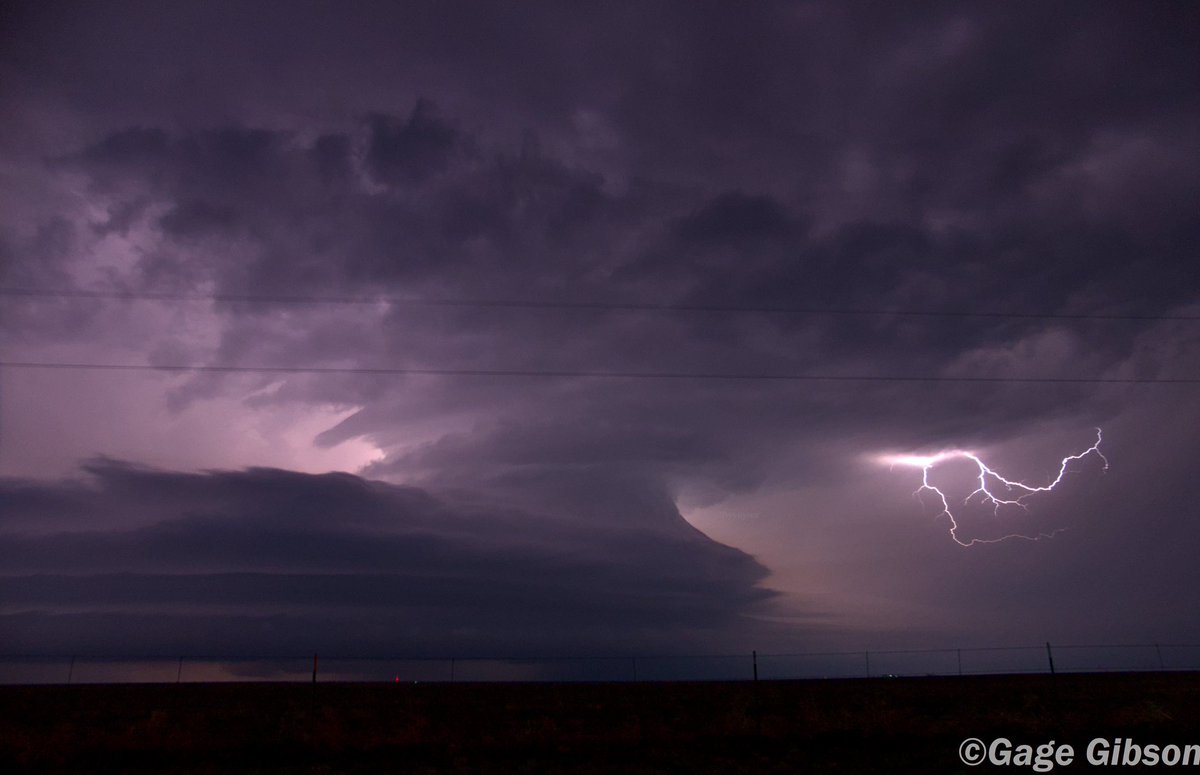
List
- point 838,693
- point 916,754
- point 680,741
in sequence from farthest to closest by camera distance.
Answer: point 838,693 → point 680,741 → point 916,754

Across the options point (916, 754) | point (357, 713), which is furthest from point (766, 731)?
point (357, 713)

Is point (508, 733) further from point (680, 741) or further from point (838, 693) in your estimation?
point (838, 693)

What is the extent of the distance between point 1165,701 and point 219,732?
1518 inches

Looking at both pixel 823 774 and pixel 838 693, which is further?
pixel 838 693

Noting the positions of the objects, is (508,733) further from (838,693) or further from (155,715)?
(838,693)

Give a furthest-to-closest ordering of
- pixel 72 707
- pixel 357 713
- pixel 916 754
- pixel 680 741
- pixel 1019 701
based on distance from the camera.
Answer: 1. pixel 72 707
2. pixel 1019 701
3. pixel 357 713
4. pixel 680 741
5. pixel 916 754

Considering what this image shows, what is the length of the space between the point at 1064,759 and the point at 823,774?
685cm

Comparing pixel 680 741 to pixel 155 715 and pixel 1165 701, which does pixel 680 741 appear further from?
pixel 1165 701

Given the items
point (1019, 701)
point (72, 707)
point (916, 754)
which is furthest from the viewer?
point (72, 707)

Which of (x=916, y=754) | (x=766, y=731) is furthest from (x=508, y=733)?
(x=916, y=754)

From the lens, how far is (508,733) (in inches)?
1078

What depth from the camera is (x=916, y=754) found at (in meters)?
23.6

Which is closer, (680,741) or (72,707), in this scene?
(680,741)

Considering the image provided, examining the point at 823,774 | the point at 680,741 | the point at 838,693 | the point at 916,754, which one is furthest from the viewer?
the point at 838,693
